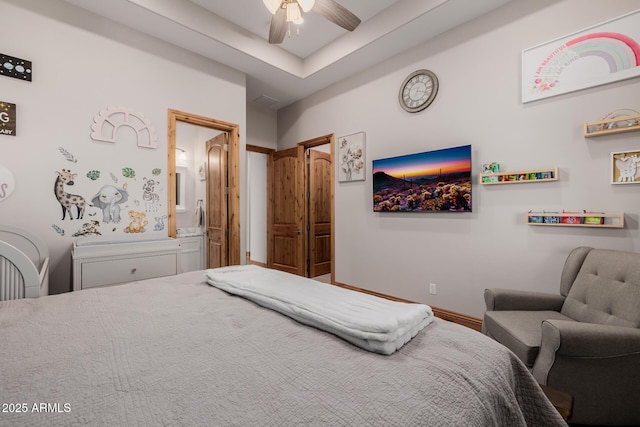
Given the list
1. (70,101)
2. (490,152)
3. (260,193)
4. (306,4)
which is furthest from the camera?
(260,193)

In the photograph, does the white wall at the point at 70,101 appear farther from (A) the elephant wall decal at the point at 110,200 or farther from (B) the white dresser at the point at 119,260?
(B) the white dresser at the point at 119,260

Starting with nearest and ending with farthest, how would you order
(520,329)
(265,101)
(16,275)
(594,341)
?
1. (594,341)
2. (16,275)
3. (520,329)
4. (265,101)

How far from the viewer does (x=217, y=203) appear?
387 centimetres

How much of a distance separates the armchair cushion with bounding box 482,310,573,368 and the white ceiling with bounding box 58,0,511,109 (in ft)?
8.53

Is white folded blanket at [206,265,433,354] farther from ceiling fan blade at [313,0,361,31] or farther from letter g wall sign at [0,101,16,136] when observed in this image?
letter g wall sign at [0,101,16,136]

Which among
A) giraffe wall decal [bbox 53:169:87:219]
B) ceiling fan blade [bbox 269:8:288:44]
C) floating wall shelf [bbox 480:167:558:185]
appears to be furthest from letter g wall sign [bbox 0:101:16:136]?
floating wall shelf [bbox 480:167:558:185]

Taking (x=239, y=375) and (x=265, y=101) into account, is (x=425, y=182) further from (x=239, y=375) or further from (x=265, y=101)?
(x=265, y=101)

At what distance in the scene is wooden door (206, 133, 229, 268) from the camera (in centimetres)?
366

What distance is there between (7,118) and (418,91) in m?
3.70

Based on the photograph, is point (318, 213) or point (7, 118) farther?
point (318, 213)

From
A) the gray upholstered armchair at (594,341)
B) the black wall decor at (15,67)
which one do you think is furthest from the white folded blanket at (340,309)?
the black wall decor at (15,67)

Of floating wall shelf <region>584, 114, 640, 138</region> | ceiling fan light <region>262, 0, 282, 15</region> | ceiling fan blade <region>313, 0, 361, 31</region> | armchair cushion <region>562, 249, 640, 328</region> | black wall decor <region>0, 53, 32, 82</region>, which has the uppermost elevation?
ceiling fan blade <region>313, 0, 361, 31</region>

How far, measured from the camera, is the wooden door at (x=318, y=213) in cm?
464

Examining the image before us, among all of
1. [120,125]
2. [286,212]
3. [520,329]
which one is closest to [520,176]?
[520,329]
